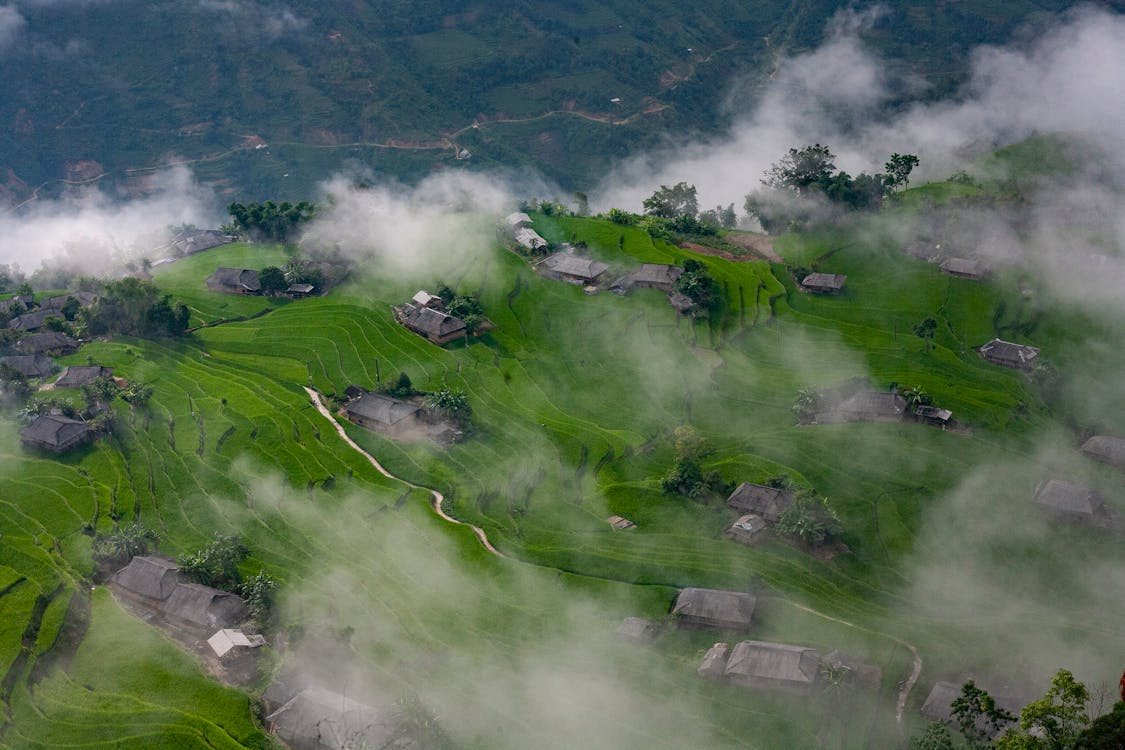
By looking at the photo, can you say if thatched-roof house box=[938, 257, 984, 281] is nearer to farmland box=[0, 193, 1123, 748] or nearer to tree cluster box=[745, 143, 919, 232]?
farmland box=[0, 193, 1123, 748]

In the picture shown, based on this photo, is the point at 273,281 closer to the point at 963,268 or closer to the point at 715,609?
the point at 715,609

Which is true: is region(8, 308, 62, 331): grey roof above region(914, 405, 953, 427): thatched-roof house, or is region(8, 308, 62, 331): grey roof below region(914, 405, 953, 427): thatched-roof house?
below

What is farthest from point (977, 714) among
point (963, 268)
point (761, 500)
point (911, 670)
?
point (963, 268)

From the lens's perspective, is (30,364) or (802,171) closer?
(30,364)

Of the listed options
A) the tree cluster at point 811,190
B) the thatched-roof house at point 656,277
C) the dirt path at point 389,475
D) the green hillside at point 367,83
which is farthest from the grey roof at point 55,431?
the green hillside at point 367,83

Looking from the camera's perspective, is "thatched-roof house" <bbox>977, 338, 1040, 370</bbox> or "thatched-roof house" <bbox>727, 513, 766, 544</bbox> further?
"thatched-roof house" <bbox>977, 338, 1040, 370</bbox>

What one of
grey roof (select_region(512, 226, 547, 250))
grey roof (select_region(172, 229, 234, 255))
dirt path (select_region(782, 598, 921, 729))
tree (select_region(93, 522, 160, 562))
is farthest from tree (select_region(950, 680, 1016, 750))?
grey roof (select_region(172, 229, 234, 255))

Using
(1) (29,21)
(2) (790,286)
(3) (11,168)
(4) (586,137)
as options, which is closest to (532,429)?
(2) (790,286)

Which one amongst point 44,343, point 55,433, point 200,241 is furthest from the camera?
point 200,241

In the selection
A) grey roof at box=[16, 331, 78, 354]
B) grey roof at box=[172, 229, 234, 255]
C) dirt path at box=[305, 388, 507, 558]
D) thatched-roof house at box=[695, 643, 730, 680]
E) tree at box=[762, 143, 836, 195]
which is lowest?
grey roof at box=[172, 229, 234, 255]
